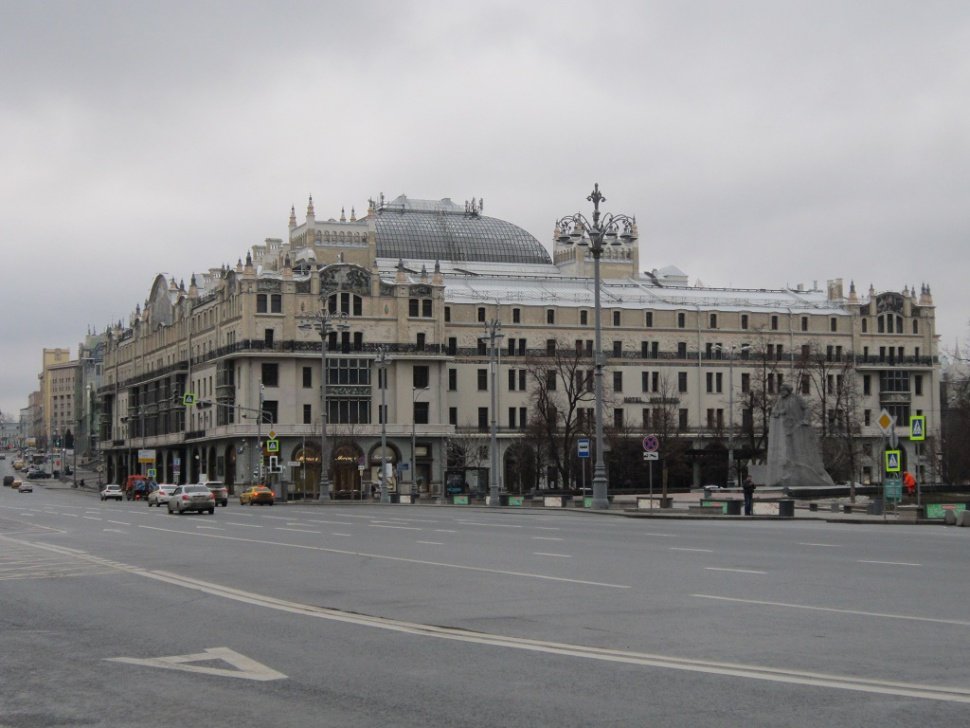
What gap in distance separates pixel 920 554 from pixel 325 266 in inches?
3345

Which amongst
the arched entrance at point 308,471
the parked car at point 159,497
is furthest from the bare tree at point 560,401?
the parked car at point 159,497

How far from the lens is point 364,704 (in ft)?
31.3

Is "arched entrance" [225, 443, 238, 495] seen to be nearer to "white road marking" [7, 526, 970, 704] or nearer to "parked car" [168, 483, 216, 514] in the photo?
"parked car" [168, 483, 216, 514]

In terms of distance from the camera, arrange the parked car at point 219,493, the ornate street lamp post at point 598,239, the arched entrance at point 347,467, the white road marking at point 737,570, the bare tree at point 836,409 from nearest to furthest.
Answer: the white road marking at point 737,570 < the ornate street lamp post at point 598,239 < the parked car at point 219,493 < the bare tree at point 836,409 < the arched entrance at point 347,467

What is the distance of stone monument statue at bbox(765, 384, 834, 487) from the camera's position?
6162 cm

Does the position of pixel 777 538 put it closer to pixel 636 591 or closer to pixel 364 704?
pixel 636 591

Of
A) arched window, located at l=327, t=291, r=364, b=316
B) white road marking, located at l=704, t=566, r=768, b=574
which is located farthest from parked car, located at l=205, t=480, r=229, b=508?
white road marking, located at l=704, t=566, r=768, b=574

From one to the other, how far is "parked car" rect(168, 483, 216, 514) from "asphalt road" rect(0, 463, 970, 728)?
2973 cm

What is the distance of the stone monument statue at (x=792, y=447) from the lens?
61625 millimetres

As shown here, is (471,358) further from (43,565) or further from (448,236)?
(43,565)

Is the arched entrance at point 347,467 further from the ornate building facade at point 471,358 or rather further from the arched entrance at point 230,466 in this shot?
the arched entrance at point 230,466

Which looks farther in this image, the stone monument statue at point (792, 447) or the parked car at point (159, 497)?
the parked car at point (159, 497)

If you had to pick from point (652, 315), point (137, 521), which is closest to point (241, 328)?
point (652, 315)

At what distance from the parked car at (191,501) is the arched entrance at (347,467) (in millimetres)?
43871
